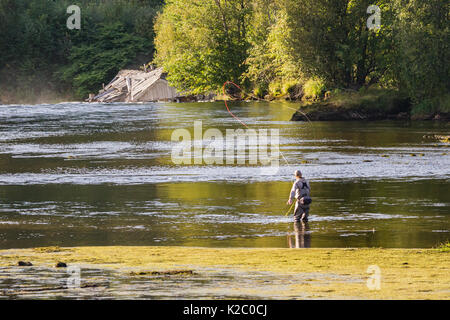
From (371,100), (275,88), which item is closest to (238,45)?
(275,88)

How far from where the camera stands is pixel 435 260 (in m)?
13.1

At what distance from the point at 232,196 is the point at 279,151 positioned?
12312 mm

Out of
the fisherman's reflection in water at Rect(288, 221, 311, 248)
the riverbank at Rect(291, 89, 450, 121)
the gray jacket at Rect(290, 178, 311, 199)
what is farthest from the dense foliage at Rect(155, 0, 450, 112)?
the fisherman's reflection in water at Rect(288, 221, 311, 248)

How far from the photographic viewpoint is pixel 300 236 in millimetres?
17078

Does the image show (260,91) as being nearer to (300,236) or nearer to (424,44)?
(424,44)

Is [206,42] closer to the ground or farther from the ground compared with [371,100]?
farther from the ground

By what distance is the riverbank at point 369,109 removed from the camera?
54.6 metres

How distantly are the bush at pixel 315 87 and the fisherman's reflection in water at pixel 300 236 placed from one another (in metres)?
43.9

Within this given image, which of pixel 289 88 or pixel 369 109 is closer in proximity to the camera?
pixel 369 109

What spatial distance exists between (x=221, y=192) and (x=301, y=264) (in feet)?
36.7

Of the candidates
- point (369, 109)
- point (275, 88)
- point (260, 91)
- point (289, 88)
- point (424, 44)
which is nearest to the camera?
point (424, 44)

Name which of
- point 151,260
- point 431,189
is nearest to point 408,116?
point 431,189

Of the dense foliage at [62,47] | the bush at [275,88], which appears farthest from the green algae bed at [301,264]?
the dense foliage at [62,47]
